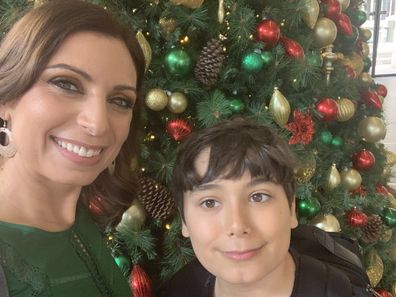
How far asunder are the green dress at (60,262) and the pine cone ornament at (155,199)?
26 cm

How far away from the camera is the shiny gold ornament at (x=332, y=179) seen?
1584mm

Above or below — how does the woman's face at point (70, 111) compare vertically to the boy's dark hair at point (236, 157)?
above

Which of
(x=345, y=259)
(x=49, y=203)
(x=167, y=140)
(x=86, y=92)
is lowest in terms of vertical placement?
(x=345, y=259)

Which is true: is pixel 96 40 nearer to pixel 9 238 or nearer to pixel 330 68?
pixel 9 238

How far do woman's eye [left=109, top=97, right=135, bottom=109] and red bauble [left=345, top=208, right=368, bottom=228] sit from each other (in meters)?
1.10

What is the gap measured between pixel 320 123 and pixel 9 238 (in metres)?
1.22

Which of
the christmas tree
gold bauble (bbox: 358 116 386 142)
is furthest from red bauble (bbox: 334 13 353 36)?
gold bauble (bbox: 358 116 386 142)

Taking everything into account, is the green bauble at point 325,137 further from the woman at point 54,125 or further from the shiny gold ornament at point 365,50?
the woman at point 54,125

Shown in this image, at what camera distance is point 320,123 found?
1643 millimetres

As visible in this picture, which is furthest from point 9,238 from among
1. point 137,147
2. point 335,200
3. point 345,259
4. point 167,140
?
point 335,200

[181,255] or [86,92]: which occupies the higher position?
[86,92]

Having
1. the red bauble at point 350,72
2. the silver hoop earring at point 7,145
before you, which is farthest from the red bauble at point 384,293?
the silver hoop earring at point 7,145

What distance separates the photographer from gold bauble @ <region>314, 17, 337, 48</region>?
151 cm

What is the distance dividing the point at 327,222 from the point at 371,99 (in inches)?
23.5
